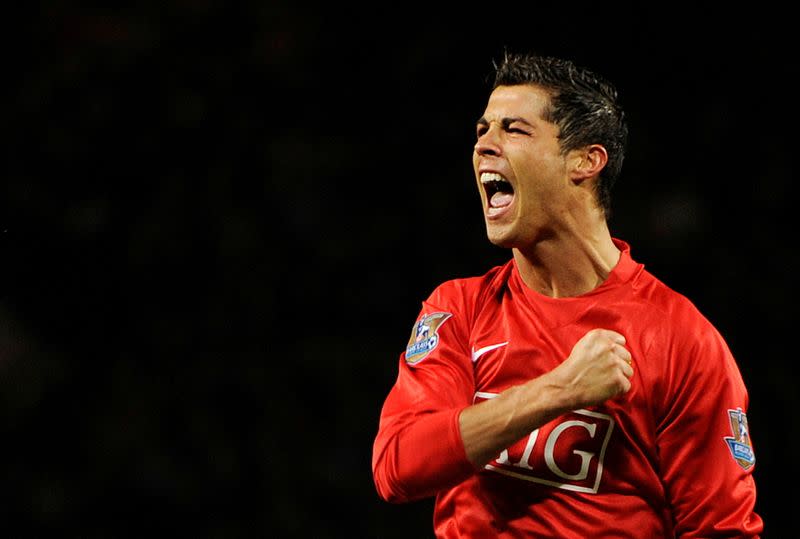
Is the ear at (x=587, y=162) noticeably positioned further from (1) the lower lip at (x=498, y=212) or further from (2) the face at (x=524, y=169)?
(1) the lower lip at (x=498, y=212)

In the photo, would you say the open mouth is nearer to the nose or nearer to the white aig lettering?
the nose

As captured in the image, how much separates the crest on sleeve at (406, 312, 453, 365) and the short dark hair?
1.55 feet

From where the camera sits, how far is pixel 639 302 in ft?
6.77

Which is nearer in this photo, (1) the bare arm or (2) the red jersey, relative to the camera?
(1) the bare arm

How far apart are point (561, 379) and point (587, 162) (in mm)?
624

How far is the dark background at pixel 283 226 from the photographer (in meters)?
3.79

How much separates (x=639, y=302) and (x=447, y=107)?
2612 millimetres

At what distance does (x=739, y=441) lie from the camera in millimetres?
1945

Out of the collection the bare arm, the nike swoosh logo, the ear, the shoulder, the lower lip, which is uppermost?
the ear

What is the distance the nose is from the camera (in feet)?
7.00

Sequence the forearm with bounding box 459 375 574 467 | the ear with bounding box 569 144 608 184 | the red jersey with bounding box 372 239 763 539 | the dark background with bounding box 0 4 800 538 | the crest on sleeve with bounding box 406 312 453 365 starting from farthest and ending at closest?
the dark background with bounding box 0 4 800 538, the ear with bounding box 569 144 608 184, the crest on sleeve with bounding box 406 312 453 365, the red jersey with bounding box 372 239 763 539, the forearm with bounding box 459 375 574 467

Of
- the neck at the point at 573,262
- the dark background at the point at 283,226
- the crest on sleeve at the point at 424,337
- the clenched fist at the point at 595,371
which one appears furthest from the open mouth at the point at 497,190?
the dark background at the point at 283,226

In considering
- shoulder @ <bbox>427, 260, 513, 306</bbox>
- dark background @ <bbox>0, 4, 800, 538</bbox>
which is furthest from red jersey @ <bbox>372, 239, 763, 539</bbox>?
dark background @ <bbox>0, 4, 800, 538</bbox>

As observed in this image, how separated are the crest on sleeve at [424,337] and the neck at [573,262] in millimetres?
246
